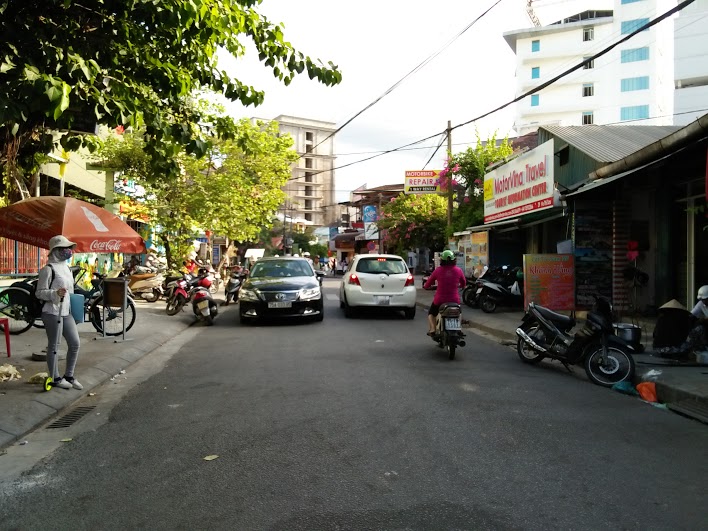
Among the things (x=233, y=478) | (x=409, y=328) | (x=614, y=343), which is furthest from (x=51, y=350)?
(x=409, y=328)

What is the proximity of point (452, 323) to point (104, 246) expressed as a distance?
5.26 meters

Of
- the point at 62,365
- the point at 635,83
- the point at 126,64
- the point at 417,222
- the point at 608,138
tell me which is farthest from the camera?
the point at 635,83

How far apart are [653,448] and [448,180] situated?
742 inches

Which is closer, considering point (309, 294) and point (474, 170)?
point (309, 294)

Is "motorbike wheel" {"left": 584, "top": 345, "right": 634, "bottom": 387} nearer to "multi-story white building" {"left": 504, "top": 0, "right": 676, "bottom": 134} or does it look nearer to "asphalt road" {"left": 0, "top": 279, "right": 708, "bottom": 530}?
"asphalt road" {"left": 0, "top": 279, "right": 708, "bottom": 530}

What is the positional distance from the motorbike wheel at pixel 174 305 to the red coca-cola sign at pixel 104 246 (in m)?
5.63

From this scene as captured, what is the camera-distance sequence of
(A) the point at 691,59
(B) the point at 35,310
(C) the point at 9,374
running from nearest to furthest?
(C) the point at 9,374 < (B) the point at 35,310 < (A) the point at 691,59

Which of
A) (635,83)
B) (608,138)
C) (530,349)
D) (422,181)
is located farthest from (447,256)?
(635,83)

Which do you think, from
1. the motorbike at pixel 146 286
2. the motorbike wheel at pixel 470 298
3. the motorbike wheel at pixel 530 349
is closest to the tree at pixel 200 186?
the motorbike at pixel 146 286

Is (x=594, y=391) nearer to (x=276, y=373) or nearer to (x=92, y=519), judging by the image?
(x=276, y=373)

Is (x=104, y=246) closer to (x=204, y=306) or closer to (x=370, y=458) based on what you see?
(x=204, y=306)

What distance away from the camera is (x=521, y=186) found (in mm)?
16719

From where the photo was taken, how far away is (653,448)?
183 inches

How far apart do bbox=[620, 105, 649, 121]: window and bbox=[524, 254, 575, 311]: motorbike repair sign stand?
49580 mm
